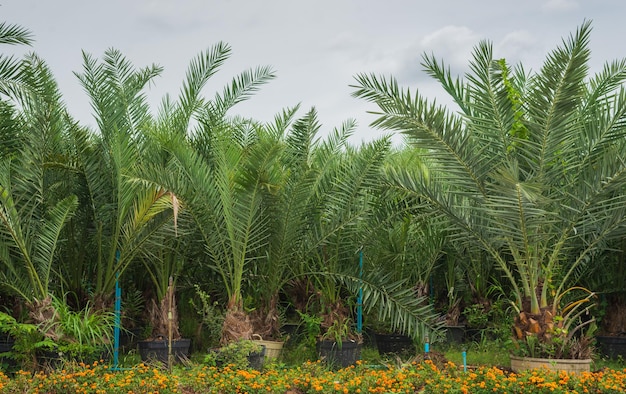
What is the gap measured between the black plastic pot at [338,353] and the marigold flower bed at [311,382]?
4.64 feet

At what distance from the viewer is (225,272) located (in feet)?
32.5

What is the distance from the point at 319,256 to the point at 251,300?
3.72 ft

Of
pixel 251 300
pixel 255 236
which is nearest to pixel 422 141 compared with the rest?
pixel 255 236

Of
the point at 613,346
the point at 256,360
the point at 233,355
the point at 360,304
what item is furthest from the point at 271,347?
the point at 613,346

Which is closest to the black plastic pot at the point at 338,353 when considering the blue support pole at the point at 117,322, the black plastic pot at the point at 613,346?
the blue support pole at the point at 117,322

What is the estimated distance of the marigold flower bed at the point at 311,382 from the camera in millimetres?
7547

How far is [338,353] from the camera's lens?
975cm

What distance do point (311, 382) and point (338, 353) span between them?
6.42ft

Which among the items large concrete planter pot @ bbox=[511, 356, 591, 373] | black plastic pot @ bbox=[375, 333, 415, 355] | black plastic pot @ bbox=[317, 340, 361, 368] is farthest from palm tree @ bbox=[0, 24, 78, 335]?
large concrete planter pot @ bbox=[511, 356, 591, 373]

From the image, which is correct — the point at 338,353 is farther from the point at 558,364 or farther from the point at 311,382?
the point at 558,364

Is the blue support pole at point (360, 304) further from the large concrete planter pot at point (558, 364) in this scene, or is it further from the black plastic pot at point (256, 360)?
the large concrete planter pot at point (558, 364)

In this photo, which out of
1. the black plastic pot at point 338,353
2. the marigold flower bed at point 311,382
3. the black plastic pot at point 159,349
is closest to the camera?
the marigold flower bed at point 311,382

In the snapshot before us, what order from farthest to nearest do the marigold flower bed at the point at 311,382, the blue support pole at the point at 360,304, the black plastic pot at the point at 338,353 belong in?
the blue support pole at the point at 360,304
the black plastic pot at the point at 338,353
the marigold flower bed at the point at 311,382

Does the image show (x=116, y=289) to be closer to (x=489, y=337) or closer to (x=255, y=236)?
(x=255, y=236)
